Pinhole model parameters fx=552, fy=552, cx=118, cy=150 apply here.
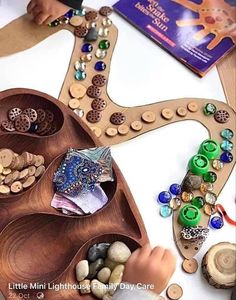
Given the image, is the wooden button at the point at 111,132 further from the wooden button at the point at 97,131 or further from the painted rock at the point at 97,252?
the painted rock at the point at 97,252

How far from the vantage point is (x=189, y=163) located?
0.83m

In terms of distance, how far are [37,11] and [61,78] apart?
5.9 inches

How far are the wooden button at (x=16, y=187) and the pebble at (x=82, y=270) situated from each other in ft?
0.43

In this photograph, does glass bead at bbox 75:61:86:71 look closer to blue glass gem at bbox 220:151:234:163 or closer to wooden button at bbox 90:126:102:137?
wooden button at bbox 90:126:102:137

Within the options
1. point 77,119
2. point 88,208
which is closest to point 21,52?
point 77,119

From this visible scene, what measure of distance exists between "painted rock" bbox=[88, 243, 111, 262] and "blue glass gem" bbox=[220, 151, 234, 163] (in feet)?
0.78

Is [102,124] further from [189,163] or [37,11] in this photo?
[37,11]

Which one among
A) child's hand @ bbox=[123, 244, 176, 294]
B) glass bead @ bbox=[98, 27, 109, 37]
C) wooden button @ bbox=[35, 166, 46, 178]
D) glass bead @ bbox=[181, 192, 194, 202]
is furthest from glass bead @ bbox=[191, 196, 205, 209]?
glass bead @ bbox=[98, 27, 109, 37]

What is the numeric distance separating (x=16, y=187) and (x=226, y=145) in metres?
0.33

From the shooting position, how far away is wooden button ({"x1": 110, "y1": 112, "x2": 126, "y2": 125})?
861 mm

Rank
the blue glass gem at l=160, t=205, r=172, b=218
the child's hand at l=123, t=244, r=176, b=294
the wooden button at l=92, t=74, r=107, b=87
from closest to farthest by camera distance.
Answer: the child's hand at l=123, t=244, r=176, b=294, the blue glass gem at l=160, t=205, r=172, b=218, the wooden button at l=92, t=74, r=107, b=87

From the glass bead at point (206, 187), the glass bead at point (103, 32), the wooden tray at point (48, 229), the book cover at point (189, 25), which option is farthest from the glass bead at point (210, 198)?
the glass bead at point (103, 32)

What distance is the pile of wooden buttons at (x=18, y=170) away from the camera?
29.7 inches

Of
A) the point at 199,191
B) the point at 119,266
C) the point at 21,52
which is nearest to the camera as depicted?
the point at 119,266
